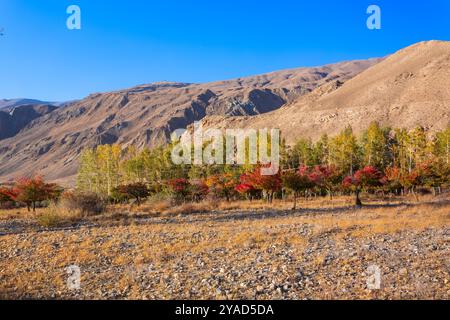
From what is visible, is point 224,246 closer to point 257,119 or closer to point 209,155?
point 209,155

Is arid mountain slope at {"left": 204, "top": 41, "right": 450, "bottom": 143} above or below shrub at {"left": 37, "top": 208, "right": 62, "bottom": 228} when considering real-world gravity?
above

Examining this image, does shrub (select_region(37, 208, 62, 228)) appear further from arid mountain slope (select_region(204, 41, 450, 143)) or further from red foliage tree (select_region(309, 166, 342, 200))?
arid mountain slope (select_region(204, 41, 450, 143))

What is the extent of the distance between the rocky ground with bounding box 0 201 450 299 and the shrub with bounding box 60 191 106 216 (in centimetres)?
1328

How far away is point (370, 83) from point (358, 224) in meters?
122

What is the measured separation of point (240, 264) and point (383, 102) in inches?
4353

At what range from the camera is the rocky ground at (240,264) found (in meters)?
9.42

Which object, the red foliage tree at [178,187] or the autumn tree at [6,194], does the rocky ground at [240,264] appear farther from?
the autumn tree at [6,194]

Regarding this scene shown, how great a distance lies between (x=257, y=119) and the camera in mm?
132875

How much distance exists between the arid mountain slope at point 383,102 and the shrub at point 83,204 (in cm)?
8299

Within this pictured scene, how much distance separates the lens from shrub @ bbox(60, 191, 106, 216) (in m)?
32.8

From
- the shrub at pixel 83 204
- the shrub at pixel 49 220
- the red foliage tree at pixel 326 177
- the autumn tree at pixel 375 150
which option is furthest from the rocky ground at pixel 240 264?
the autumn tree at pixel 375 150

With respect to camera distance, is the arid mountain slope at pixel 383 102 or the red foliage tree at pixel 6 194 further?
the arid mountain slope at pixel 383 102

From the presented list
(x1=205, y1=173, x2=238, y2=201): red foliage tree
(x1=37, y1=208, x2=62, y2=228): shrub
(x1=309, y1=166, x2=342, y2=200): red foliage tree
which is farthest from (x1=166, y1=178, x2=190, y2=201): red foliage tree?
(x1=37, y1=208, x2=62, y2=228): shrub

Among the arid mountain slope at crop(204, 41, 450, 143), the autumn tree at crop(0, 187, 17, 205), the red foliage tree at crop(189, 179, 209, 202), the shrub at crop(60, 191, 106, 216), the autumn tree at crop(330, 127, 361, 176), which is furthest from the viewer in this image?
the arid mountain slope at crop(204, 41, 450, 143)
